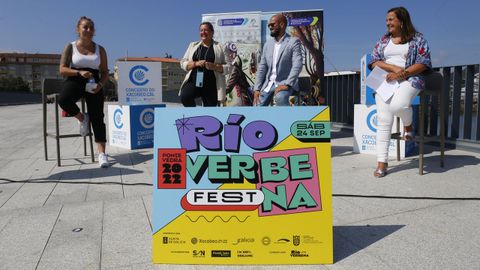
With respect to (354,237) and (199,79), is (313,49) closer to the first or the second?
(199,79)

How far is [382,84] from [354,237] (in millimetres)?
2235

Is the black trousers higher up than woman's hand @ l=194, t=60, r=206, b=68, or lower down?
lower down

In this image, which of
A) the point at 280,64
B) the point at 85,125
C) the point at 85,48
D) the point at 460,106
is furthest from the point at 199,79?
the point at 460,106

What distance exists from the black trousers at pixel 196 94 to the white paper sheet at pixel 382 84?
1926 mm

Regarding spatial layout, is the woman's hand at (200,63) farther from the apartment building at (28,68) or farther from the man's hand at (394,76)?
the apartment building at (28,68)

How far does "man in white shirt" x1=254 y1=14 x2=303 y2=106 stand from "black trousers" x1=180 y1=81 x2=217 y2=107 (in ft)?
2.42

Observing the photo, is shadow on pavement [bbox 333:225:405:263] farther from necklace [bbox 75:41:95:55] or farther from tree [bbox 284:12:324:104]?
tree [bbox 284:12:324:104]

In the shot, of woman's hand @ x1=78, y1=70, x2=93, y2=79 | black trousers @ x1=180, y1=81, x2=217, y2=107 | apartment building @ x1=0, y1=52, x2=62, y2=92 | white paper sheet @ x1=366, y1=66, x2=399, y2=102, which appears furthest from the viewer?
apartment building @ x1=0, y1=52, x2=62, y2=92

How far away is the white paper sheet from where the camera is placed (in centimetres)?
407

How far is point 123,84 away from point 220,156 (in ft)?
16.3

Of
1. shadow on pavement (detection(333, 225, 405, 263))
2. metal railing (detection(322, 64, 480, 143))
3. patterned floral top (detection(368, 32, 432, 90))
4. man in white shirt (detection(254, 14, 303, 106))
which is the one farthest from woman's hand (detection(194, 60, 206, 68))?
metal railing (detection(322, 64, 480, 143))

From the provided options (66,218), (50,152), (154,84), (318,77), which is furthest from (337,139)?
(66,218)

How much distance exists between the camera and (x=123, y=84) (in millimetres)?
6629

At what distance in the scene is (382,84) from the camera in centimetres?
416
